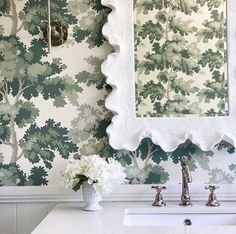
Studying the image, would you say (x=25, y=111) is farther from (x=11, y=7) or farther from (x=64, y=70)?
(x=11, y=7)

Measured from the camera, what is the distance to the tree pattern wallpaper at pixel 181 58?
1.90 metres

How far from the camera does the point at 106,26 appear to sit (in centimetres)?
191

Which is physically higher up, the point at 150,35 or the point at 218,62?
the point at 150,35

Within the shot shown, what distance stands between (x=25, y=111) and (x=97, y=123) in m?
0.35

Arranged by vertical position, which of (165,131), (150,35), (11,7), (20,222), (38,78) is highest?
(11,7)

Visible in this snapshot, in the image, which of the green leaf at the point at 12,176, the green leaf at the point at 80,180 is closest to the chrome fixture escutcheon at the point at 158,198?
the green leaf at the point at 80,180

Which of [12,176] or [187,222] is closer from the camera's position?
[187,222]

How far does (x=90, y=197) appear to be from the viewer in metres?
1.73

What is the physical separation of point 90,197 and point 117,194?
21cm

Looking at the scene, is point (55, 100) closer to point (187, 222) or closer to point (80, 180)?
point (80, 180)

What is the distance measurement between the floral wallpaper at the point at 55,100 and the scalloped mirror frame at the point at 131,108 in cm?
6

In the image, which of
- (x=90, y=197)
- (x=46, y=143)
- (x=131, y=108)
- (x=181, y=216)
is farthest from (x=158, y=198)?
(x=46, y=143)

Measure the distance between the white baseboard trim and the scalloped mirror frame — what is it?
0.64 ft

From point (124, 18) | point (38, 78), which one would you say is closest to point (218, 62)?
point (124, 18)
